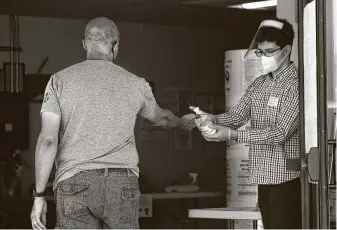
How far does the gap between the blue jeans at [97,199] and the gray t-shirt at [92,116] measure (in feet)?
0.18

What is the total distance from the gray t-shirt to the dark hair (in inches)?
49.8

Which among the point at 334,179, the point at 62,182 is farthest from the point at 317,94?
the point at 62,182

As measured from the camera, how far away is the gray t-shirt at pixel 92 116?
500 cm

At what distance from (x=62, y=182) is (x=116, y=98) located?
1.92ft

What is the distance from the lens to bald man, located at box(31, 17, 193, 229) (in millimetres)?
4918

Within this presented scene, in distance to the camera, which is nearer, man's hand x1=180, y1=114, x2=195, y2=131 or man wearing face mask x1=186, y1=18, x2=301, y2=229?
man wearing face mask x1=186, y1=18, x2=301, y2=229

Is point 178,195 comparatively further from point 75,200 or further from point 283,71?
point 75,200

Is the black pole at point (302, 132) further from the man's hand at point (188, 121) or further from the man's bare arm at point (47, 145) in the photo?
the man's bare arm at point (47, 145)

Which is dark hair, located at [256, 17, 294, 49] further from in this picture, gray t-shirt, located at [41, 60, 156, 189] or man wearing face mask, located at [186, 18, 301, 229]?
gray t-shirt, located at [41, 60, 156, 189]

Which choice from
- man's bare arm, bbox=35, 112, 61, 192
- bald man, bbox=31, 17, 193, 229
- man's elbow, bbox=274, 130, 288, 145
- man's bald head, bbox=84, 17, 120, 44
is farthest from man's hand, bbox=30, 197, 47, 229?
man's elbow, bbox=274, 130, 288, 145

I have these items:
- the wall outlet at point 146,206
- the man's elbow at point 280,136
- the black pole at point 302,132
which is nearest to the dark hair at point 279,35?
the black pole at point 302,132

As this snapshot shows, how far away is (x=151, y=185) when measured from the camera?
7.95m

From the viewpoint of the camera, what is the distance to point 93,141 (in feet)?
16.5

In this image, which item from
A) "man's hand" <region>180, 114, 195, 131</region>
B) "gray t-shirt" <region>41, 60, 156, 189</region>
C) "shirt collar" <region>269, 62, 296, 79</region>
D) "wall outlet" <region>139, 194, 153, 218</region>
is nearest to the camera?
"gray t-shirt" <region>41, 60, 156, 189</region>
